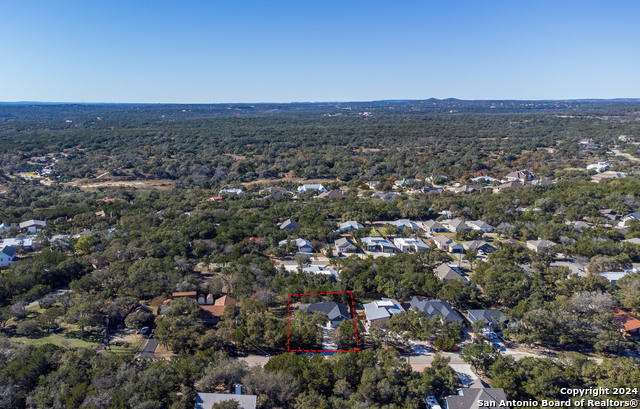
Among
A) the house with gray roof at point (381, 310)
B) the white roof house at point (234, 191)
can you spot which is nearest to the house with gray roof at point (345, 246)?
the house with gray roof at point (381, 310)

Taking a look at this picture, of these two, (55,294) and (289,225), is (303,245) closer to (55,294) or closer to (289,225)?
(289,225)

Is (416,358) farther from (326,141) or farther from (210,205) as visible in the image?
(326,141)

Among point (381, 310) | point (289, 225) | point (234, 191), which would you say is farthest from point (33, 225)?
point (381, 310)

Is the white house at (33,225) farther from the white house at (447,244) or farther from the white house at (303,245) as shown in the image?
the white house at (447,244)

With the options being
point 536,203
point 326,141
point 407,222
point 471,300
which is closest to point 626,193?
point 536,203

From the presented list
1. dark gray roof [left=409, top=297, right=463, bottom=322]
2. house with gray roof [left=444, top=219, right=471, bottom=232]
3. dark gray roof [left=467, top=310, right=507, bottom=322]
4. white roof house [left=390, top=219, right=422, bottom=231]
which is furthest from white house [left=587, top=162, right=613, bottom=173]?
dark gray roof [left=409, top=297, right=463, bottom=322]
